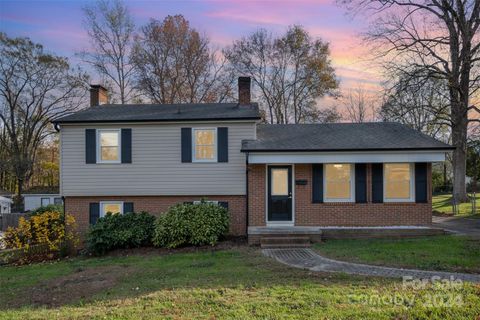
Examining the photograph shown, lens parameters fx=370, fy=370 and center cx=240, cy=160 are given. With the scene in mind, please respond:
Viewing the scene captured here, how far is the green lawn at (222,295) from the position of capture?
5.21 meters

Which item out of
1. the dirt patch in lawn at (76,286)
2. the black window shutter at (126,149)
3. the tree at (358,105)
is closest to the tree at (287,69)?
A: the tree at (358,105)

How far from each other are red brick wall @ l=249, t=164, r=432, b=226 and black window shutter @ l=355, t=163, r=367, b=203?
139 millimetres

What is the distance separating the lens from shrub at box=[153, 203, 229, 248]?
11664 mm

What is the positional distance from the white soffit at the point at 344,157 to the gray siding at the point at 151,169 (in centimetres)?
125

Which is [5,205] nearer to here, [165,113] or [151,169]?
[151,169]

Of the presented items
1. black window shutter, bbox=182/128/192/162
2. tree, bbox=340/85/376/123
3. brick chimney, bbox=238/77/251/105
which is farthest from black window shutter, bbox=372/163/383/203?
tree, bbox=340/85/376/123

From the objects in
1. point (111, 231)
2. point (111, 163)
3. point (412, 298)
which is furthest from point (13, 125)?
point (412, 298)

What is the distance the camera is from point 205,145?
1387 cm

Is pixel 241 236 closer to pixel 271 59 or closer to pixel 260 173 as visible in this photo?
pixel 260 173

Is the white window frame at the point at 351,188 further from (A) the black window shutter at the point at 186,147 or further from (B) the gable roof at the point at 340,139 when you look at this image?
(A) the black window shutter at the point at 186,147

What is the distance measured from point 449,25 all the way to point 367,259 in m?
18.1

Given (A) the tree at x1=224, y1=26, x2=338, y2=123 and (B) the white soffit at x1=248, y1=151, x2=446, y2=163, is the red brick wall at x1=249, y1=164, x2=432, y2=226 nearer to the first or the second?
(B) the white soffit at x1=248, y1=151, x2=446, y2=163

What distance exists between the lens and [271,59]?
3612 cm

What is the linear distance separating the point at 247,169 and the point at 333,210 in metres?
3.37
